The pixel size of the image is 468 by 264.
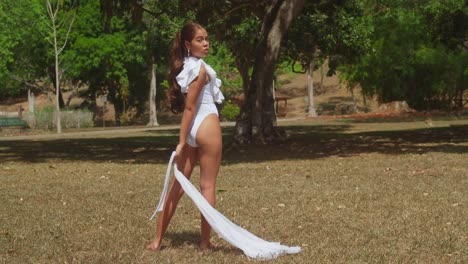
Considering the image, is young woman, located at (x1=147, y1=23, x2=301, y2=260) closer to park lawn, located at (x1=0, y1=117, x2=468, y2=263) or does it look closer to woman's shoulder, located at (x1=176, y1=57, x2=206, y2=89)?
woman's shoulder, located at (x1=176, y1=57, x2=206, y2=89)

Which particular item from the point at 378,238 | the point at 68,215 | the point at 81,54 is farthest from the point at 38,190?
the point at 81,54

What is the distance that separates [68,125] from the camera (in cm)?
5034

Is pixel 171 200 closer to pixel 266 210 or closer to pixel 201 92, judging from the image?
pixel 201 92

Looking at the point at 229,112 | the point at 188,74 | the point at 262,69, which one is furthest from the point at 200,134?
the point at 229,112

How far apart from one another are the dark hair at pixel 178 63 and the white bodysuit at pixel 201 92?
0.07 m

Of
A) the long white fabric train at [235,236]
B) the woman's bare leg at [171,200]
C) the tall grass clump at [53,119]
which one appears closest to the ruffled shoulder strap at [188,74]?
the woman's bare leg at [171,200]

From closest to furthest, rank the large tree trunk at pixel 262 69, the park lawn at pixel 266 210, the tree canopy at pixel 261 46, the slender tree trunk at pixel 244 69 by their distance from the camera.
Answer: the park lawn at pixel 266 210 < the large tree trunk at pixel 262 69 < the tree canopy at pixel 261 46 < the slender tree trunk at pixel 244 69

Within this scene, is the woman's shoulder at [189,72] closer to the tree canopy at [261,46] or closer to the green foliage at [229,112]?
the tree canopy at [261,46]

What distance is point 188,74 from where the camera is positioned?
6.04 m

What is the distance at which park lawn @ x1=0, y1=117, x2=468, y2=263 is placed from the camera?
631 centimetres

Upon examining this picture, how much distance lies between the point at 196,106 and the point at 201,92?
14cm

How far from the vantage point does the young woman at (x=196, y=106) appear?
19.8 feet

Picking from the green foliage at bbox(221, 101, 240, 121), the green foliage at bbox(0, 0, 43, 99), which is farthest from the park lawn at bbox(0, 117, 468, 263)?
the green foliage at bbox(221, 101, 240, 121)

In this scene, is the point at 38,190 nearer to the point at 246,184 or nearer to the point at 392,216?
the point at 246,184
